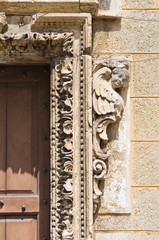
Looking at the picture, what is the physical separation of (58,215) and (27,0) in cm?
167

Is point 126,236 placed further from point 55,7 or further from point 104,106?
point 55,7

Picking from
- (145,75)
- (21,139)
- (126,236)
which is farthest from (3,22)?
(126,236)

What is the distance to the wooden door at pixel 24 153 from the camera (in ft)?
15.3

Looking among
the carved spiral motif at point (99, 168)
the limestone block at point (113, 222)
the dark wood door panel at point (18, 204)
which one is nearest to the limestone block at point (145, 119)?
the carved spiral motif at point (99, 168)

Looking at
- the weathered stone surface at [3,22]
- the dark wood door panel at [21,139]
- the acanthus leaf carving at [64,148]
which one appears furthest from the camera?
the dark wood door panel at [21,139]

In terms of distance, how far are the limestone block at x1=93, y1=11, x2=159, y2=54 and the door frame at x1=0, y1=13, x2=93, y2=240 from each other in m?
0.14

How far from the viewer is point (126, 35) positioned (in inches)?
186

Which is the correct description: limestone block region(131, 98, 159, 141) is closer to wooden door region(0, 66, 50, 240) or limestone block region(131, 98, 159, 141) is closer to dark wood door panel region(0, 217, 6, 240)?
wooden door region(0, 66, 50, 240)

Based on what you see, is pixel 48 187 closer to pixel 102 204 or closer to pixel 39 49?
pixel 102 204

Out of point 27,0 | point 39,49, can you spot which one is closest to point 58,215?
point 39,49

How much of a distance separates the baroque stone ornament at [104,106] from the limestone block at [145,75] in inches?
3.6

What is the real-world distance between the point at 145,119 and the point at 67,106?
0.62m

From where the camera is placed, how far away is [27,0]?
180 inches

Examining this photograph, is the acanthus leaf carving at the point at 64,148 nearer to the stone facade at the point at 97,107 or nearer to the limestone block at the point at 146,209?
the stone facade at the point at 97,107
